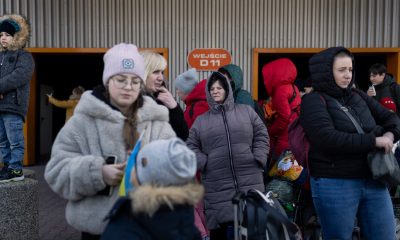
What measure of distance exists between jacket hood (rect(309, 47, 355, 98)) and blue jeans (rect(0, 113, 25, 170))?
120 inches

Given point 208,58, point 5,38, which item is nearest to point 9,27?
point 5,38

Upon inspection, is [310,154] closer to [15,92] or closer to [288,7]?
[15,92]

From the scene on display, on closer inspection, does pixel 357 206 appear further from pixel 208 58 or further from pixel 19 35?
pixel 208 58

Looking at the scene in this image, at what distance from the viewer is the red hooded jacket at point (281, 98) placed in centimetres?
559

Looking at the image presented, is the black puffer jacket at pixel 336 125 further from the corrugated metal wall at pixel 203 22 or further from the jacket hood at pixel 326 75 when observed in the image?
the corrugated metal wall at pixel 203 22

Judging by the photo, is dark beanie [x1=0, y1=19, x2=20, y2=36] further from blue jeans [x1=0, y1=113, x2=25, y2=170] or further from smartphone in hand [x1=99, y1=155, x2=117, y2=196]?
smartphone in hand [x1=99, y1=155, x2=117, y2=196]

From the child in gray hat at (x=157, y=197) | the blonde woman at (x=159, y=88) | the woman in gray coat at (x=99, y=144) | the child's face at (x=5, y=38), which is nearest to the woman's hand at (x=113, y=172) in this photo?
the woman in gray coat at (x=99, y=144)

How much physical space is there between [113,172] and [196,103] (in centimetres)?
261

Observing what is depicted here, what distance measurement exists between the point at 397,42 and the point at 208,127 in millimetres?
6138

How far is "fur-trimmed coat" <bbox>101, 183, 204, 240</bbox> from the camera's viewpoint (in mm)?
2012

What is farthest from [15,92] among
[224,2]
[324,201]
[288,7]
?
[288,7]

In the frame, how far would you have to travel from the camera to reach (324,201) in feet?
10.8

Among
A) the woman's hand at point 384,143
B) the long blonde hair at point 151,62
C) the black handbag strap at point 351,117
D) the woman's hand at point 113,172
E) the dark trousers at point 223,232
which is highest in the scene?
the long blonde hair at point 151,62

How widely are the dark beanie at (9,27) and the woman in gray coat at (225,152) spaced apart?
213 cm
